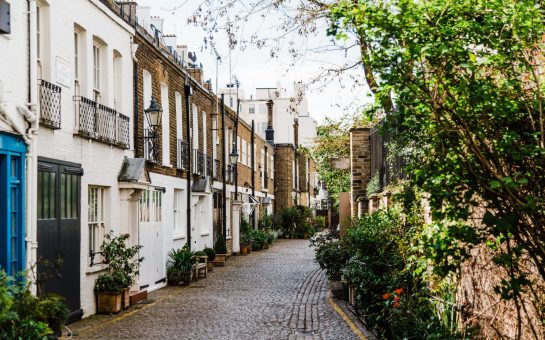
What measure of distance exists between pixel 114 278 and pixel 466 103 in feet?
34.5

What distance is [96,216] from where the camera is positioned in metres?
14.9

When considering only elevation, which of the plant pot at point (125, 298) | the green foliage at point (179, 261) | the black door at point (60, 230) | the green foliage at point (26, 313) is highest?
the black door at point (60, 230)

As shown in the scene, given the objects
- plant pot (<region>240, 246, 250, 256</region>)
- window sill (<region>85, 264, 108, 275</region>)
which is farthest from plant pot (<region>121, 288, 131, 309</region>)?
plant pot (<region>240, 246, 250, 256</region>)

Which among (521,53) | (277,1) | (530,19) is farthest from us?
(277,1)

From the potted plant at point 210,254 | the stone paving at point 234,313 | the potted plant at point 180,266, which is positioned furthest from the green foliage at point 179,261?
the potted plant at point 210,254

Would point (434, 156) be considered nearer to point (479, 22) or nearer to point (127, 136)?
point (479, 22)

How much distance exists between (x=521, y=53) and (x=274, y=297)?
40.0 feet

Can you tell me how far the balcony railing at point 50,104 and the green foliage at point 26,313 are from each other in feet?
9.13

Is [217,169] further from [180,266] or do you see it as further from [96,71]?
[96,71]

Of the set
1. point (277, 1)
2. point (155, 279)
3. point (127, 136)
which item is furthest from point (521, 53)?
point (155, 279)

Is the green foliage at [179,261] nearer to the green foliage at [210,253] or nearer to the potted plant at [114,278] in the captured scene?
the green foliage at [210,253]

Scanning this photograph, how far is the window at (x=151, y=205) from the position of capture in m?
18.1

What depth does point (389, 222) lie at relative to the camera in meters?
12.4

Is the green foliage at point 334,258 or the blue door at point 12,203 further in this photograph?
the green foliage at point 334,258
